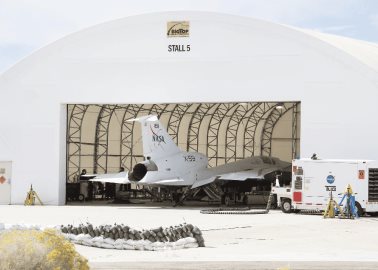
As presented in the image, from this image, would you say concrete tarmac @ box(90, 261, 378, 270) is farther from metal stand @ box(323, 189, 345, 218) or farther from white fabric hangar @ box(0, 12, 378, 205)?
white fabric hangar @ box(0, 12, 378, 205)

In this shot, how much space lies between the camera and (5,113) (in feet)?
123

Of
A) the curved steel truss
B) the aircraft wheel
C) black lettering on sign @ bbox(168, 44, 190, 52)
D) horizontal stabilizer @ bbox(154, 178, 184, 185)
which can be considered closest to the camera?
black lettering on sign @ bbox(168, 44, 190, 52)

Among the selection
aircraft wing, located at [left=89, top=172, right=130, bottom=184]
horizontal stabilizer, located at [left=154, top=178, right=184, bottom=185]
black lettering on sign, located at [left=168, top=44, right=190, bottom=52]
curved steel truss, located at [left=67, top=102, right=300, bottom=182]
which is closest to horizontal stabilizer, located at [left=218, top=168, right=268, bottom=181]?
horizontal stabilizer, located at [left=154, top=178, right=184, bottom=185]

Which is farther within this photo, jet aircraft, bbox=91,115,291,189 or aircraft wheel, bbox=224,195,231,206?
aircraft wheel, bbox=224,195,231,206

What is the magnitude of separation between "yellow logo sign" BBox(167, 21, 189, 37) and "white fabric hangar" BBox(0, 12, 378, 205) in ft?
0.44

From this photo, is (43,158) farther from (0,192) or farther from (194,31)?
(194,31)

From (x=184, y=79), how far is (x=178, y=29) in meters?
2.31

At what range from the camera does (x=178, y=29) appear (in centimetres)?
3456

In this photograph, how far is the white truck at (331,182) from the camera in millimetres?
28766

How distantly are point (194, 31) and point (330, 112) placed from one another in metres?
7.19

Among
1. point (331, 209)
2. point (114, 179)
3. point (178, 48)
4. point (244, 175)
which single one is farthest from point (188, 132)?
point (331, 209)

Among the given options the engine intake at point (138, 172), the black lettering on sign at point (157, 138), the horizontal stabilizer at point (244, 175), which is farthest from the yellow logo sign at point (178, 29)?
the horizontal stabilizer at point (244, 175)

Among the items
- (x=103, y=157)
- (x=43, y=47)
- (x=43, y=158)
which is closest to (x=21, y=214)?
(x=43, y=158)

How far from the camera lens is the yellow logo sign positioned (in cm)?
3447
